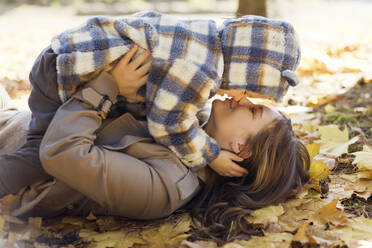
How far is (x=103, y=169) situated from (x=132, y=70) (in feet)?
1.37

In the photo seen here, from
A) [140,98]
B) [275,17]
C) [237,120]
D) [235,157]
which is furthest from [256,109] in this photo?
[275,17]

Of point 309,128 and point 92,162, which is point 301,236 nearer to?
point 92,162

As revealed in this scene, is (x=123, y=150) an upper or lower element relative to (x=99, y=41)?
lower

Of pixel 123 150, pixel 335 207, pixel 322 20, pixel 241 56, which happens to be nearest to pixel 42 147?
pixel 123 150

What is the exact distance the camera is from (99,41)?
1.66 meters

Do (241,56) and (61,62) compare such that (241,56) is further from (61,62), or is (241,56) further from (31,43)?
(31,43)

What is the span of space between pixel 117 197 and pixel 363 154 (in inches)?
47.1

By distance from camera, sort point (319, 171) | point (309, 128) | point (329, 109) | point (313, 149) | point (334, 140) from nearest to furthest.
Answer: point (319, 171)
point (313, 149)
point (334, 140)
point (309, 128)
point (329, 109)

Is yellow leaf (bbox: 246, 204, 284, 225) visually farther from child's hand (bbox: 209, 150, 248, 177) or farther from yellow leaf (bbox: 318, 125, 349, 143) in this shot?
yellow leaf (bbox: 318, 125, 349, 143)

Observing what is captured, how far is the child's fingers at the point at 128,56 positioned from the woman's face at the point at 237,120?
431 millimetres

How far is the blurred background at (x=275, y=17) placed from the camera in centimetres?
379

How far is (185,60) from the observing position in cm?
164

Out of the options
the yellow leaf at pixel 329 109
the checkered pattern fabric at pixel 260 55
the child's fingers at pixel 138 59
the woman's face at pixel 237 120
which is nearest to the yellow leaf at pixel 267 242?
the woman's face at pixel 237 120

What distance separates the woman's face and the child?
117 mm
